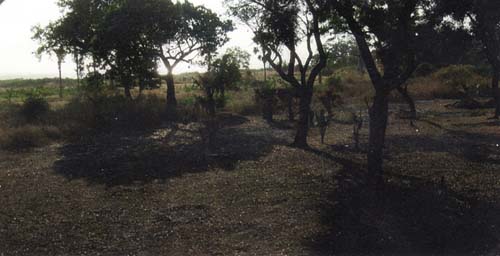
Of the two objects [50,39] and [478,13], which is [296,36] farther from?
[50,39]

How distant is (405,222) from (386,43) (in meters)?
5.08

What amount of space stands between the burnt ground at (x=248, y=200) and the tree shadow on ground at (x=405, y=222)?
0.02 meters

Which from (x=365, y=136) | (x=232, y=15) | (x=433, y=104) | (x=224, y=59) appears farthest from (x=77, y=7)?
(x=433, y=104)

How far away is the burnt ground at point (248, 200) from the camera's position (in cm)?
664

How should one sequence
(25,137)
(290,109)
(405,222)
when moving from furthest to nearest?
(290,109) < (25,137) < (405,222)

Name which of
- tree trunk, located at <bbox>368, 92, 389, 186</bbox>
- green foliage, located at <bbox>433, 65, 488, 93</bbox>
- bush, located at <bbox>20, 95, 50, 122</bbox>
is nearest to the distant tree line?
tree trunk, located at <bbox>368, 92, 389, 186</bbox>

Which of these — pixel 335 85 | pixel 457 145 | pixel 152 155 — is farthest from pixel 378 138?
pixel 335 85

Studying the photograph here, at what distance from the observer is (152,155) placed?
13828 mm

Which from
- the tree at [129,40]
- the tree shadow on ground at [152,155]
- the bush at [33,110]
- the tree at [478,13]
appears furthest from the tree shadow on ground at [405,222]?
the tree at [129,40]

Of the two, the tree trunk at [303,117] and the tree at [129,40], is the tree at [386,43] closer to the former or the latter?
the tree trunk at [303,117]

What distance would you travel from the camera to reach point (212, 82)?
87.6 feet

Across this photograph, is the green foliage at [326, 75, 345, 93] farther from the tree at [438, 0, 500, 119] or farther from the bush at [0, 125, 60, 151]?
the bush at [0, 125, 60, 151]

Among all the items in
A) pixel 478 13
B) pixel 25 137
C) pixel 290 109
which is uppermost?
pixel 478 13

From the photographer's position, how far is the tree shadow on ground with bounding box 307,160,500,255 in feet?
20.9
